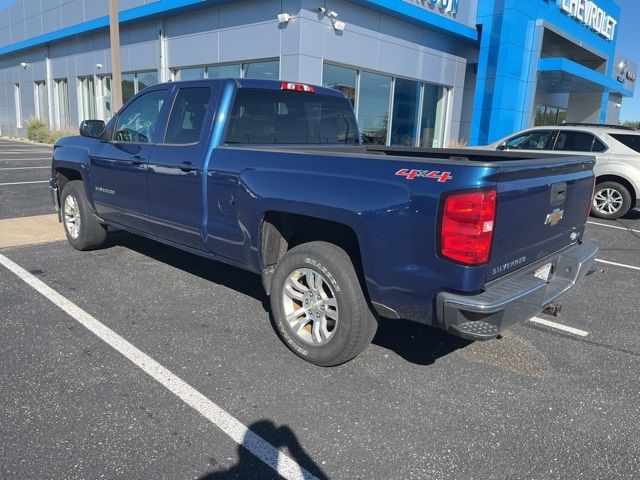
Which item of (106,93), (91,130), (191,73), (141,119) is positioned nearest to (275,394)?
(141,119)

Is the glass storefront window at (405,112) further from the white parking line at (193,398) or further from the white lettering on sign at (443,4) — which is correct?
the white parking line at (193,398)

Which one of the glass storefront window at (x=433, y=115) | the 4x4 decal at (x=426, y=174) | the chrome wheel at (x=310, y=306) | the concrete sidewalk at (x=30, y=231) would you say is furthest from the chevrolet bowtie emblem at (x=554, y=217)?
the glass storefront window at (x=433, y=115)

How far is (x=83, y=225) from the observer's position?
19.7 feet

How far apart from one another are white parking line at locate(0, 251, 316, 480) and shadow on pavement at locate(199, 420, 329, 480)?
0.03 meters

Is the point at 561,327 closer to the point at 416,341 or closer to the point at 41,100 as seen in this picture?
the point at 416,341

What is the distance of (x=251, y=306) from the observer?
4.68 m

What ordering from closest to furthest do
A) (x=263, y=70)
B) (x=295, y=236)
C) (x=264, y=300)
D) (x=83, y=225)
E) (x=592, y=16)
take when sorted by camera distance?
(x=295, y=236) → (x=264, y=300) → (x=83, y=225) → (x=263, y=70) → (x=592, y=16)

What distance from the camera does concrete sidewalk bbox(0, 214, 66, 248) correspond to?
6664mm

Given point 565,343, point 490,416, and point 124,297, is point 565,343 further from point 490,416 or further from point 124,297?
point 124,297

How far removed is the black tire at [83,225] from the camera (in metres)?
5.99

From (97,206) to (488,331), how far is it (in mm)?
4543

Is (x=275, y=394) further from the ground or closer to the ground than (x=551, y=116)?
closer to the ground

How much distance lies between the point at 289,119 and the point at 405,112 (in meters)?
12.1

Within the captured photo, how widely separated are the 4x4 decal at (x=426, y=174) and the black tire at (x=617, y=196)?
328 inches
